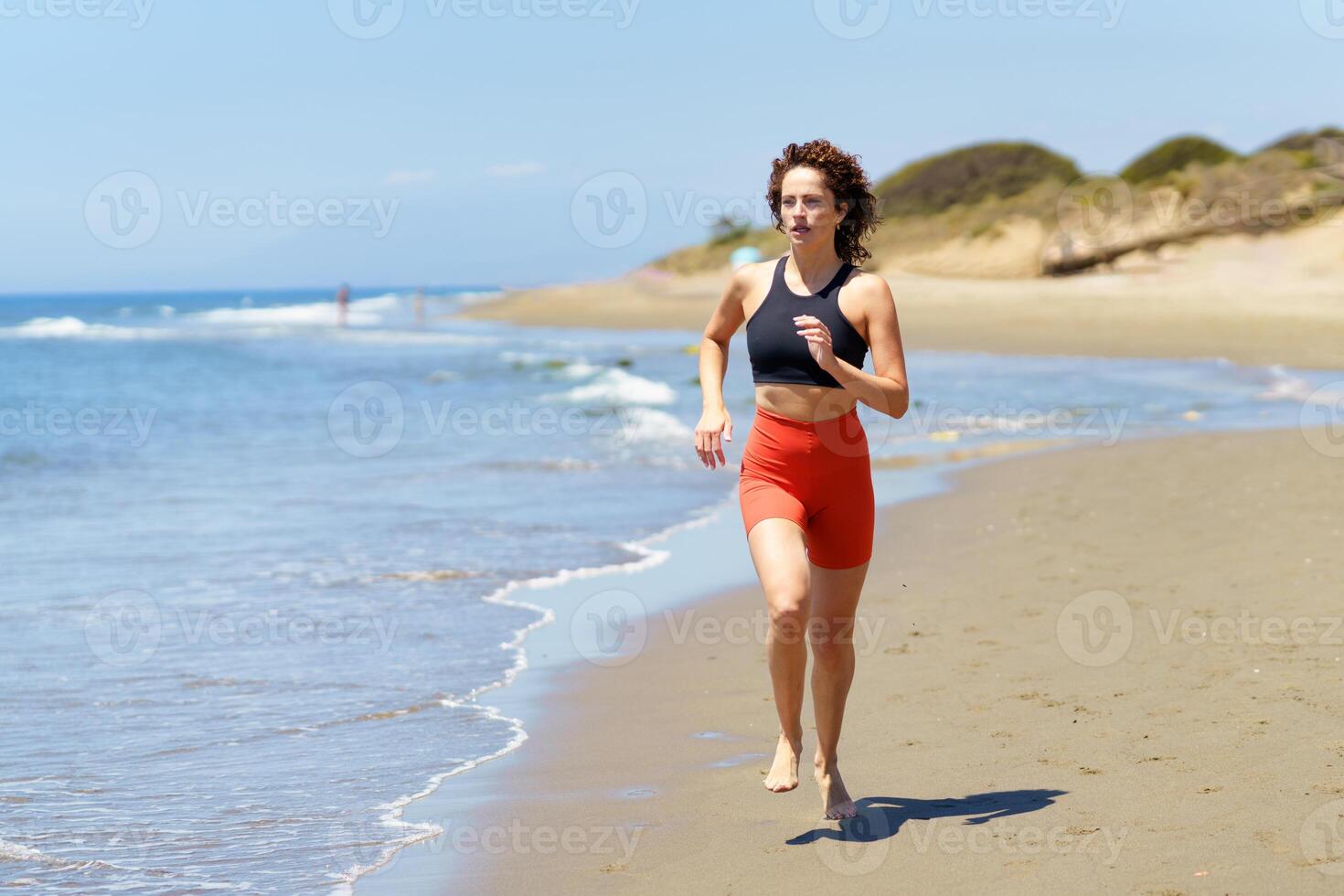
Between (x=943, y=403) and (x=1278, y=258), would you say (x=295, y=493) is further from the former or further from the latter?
(x=1278, y=258)

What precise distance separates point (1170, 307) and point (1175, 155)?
2630 centimetres

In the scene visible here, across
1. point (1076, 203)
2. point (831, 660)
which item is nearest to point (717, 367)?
point (831, 660)

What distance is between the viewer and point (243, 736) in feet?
17.1

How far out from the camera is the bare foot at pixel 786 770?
4031mm

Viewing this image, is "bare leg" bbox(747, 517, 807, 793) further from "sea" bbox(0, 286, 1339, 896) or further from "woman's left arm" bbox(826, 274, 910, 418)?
"sea" bbox(0, 286, 1339, 896)

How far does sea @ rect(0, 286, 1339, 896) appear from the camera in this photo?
438cm

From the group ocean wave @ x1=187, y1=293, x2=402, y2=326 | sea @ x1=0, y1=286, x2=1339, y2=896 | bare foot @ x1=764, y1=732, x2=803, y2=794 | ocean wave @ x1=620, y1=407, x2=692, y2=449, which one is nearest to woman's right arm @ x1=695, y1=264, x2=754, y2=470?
bare foot @ x1=764, y1=732, x2=803, y2=794

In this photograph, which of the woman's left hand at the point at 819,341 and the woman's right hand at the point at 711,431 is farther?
the woman's right hand at the point at 711,431

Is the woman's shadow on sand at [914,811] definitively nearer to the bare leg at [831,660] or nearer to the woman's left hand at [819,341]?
the bare leg at [831,660]

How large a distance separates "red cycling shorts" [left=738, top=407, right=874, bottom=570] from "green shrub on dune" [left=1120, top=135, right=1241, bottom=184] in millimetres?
50005

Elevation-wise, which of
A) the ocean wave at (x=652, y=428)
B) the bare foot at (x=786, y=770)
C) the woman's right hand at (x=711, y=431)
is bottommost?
the bare foot at (x=786, y=770)

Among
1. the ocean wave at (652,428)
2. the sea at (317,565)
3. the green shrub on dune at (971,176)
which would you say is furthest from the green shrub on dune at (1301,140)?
the ocean wave at (652,428)

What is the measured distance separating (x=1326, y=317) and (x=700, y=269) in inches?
1751

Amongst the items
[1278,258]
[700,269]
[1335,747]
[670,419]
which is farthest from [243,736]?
[700,269]
